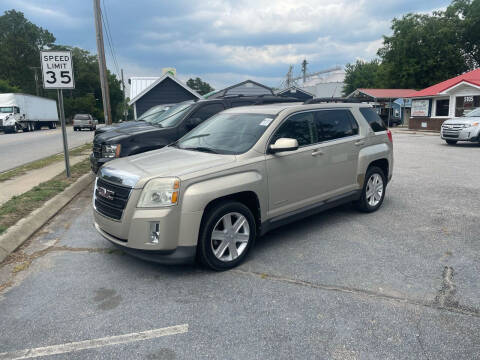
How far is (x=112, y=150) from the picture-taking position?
7.33m

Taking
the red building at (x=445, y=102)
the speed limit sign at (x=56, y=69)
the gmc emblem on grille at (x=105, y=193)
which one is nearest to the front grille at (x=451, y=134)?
the red building at (x=445, y=102)

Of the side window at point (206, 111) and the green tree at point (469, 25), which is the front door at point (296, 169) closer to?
the side window at point (206, 111)

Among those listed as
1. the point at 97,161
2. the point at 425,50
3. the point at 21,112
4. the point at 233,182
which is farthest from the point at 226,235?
the point at 425,50

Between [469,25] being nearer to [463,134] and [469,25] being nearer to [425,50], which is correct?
[425,50]

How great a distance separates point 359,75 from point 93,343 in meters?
72.4

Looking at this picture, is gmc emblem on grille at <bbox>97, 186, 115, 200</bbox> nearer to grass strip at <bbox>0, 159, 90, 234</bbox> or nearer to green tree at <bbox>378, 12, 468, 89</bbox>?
grass strip at <bbox>0, 159, 90, 234</bbox>

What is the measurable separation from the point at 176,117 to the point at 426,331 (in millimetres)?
6646

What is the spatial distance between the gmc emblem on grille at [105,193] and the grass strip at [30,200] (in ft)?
5.59

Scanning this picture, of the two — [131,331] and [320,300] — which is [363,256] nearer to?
[320,300]

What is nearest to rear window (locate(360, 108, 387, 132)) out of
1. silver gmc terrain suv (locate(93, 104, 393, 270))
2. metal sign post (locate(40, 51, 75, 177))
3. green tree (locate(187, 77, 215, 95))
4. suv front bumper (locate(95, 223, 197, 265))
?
silver gmc terrain suv (locate(93, 104, 393, 270))

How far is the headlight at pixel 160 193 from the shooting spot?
3.66m

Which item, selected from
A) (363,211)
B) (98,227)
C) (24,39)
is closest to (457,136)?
(363,211)

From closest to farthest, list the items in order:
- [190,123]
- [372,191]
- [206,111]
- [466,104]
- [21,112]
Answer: [372,191] < [190,123] < [206,111] < [466,104] < [21,112]

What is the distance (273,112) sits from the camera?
4.80m
